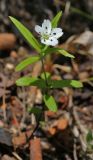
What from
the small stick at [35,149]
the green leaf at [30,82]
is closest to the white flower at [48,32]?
the green leaf at [30,82]

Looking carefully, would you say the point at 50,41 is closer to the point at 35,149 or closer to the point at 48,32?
the point at 48,32

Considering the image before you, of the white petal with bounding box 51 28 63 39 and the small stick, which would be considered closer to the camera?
the white petal with bounding box 51 28 63 39

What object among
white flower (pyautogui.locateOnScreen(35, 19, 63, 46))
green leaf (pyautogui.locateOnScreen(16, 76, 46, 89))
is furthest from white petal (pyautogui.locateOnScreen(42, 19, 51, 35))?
green leaf (pyautogui.locateOnScreen(16, 76, 46, 89))

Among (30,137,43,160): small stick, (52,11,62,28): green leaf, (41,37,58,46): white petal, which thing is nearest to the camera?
(41,37,58,46): white petal

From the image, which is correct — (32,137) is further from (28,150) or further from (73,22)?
(73,22)

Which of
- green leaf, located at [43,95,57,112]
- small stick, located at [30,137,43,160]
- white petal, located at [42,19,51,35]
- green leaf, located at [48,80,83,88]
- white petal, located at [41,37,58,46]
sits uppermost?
white petal, located at [42,19,51,35]

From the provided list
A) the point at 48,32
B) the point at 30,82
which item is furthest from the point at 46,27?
the point at 30,82

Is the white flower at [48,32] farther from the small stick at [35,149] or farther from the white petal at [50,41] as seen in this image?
the small stick at [35,149]

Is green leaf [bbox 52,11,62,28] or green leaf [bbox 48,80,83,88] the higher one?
green leaf [bbox 52,11,62,28]

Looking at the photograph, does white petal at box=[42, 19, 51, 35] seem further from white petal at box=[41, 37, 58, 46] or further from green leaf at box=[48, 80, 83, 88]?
green leaf at box=[48, 80, 83, 88]
